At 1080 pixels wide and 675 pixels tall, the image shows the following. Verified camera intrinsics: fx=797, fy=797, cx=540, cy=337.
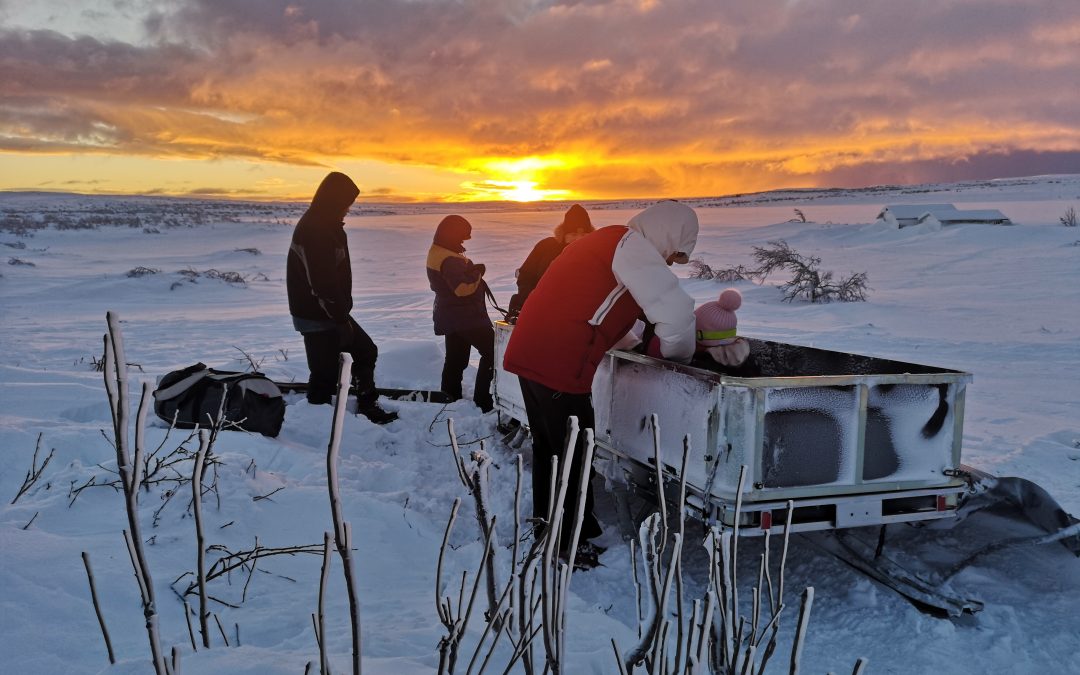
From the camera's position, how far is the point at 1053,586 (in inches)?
147

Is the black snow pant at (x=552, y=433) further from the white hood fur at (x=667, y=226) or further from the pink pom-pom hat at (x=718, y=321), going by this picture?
the white hood fur at (x=667, y=226)

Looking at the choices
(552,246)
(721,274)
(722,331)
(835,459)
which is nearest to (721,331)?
(722,331)

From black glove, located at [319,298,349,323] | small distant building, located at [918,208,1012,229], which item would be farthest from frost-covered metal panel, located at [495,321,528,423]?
small distant building, located at [918,208,1012,229]

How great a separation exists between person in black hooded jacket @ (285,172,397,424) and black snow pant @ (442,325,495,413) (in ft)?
2.80

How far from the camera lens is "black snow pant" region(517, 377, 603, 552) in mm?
3928

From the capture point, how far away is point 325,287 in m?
5.90

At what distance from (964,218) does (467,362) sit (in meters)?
25.5

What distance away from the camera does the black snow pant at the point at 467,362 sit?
6.74 meters

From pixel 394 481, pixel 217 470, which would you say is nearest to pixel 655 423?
Answer: pixel 217 470

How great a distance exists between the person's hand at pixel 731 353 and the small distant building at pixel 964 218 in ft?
83.4

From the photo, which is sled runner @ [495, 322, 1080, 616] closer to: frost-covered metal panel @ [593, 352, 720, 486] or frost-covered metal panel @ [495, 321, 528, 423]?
frost-covered metal panel @ [593, 352, 720, 486]

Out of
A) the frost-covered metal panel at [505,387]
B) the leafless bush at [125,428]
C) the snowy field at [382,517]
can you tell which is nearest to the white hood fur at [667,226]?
the snowy field at [382,517]

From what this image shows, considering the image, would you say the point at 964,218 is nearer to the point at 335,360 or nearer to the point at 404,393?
the point at 404,393

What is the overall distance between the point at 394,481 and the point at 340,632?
2.24 meters
